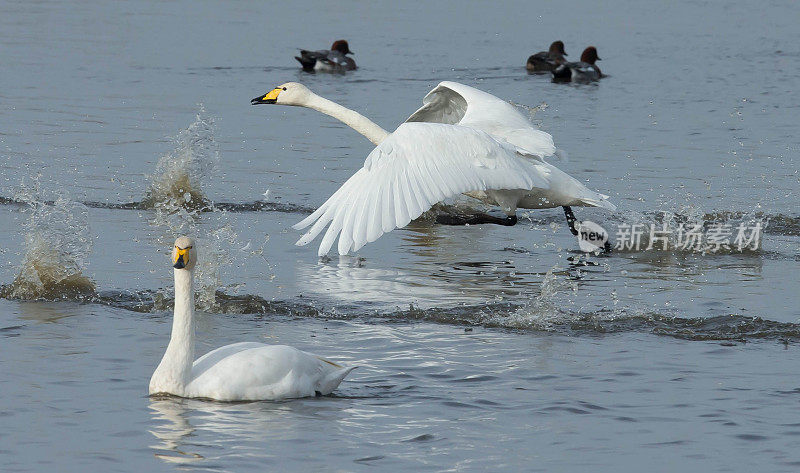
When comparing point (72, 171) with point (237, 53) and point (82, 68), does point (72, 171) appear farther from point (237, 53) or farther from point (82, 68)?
point (237, 53)

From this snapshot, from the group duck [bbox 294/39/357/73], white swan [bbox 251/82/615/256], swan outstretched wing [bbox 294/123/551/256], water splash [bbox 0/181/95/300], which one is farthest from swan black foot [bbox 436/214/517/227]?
duck [bbox 294/39/357/73]

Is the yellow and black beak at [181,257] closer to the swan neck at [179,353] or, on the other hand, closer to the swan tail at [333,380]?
the swan neck at [179,353]

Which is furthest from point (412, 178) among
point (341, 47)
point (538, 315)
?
point (341, 47)

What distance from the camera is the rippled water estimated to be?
6.17 metres

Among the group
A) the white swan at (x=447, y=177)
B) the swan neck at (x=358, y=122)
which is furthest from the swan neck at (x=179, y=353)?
the swan neck at (x=358, y=122)

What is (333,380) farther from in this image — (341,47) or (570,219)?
(341,47)

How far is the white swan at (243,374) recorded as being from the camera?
663 centimetres

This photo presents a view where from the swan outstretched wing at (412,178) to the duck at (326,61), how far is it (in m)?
13.4

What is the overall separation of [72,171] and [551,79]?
38.3 ft

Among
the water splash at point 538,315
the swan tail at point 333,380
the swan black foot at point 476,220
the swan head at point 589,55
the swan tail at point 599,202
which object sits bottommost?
the swan tail at point 333,380
